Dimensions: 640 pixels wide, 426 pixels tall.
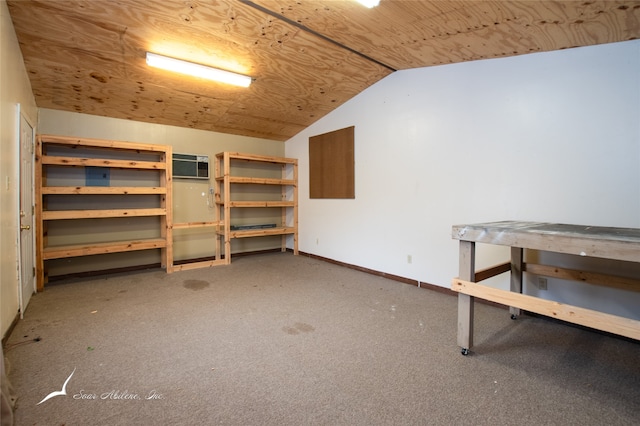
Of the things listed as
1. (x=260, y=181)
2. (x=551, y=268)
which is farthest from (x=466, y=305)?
(x=260, y=181)

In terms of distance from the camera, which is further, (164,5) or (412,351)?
(164,5)

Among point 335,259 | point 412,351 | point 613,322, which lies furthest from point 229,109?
point 613,322

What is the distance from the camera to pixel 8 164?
2.41 meters

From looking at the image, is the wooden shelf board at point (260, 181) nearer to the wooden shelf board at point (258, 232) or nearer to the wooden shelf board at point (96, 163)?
the wooden shelf board at point (258, 232)

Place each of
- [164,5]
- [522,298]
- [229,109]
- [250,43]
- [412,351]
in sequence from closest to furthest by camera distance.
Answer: [522,298] → [412,351] → [164,5] → [250,43] → [229,109]

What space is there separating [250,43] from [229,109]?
1672mm

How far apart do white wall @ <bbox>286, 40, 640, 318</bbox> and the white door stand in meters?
3.91

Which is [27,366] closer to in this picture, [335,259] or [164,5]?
[164,5]

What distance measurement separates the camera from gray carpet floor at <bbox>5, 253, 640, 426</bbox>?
5.09ft

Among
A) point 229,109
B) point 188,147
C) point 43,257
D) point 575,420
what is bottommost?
point 575,420

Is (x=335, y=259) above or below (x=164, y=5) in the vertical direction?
below

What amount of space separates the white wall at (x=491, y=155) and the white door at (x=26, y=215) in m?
3.91

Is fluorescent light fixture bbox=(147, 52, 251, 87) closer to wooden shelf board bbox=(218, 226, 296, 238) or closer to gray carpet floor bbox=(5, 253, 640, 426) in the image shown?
wooden shelf board bbox=(218, 226, 296, 238)

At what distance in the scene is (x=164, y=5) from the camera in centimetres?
248
